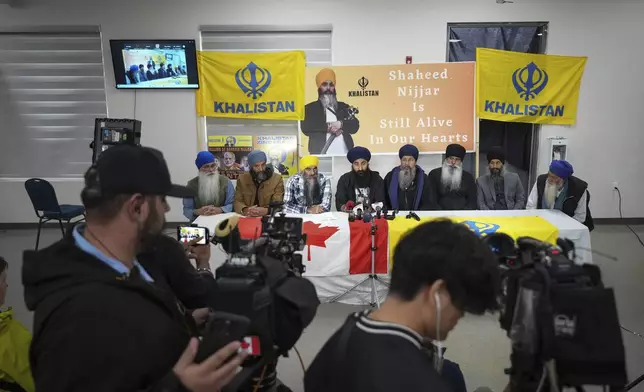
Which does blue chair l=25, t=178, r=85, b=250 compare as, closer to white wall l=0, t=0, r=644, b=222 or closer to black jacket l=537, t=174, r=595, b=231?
white wall l=0, t=0, r=644, b=222

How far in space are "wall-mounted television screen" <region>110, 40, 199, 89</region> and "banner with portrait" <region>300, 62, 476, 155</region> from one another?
156 centimetres

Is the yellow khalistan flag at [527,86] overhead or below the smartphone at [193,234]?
overhead

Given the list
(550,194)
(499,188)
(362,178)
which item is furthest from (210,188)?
(550,194)

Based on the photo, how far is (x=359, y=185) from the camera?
4.60 meters

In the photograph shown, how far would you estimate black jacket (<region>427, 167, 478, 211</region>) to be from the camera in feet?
15.0

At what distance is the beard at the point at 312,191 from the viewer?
443 cm

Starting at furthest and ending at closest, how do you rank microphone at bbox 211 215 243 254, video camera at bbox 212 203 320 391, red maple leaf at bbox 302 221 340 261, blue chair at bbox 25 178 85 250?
blue chair at bbox 25 178 85 250
red maple leaf at bbox 302 221 340 261
microphone at bbox 211 215 243 254
video camera at bbox 212 203 320 391

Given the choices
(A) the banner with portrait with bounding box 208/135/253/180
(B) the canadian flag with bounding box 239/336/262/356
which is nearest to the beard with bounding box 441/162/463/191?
(A) the banner with portrait with bounding box 208/135/253/180

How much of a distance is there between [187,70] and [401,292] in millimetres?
5392

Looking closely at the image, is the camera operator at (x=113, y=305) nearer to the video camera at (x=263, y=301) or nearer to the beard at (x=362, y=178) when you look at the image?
the video camera at (x=263, y=301)

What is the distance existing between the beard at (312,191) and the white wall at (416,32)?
155 cm

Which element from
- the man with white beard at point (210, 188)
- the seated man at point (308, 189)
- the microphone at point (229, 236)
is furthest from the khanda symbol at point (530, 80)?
the microphone at point (229, 236)

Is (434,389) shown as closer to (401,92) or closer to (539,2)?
(401,92)

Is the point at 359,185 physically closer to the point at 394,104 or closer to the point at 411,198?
the point at 411,198
